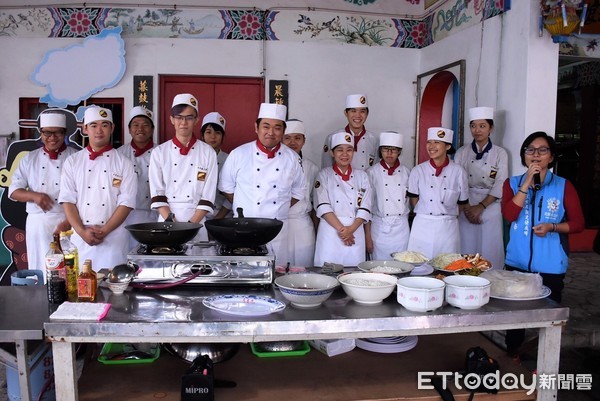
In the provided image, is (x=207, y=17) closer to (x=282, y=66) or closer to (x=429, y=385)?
(x=282, y=66)

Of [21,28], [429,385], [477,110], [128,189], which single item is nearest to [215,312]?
[429,385]

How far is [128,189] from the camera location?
3.59 m

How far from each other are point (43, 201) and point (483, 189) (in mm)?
3607

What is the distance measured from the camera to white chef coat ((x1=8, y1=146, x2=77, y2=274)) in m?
4.02

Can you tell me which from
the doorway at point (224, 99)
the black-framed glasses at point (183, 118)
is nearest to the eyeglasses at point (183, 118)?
the black-framed glasses at point (183, 118)

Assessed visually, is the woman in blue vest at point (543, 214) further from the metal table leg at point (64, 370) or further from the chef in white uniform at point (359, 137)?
the metal table leg at point (64, 370)

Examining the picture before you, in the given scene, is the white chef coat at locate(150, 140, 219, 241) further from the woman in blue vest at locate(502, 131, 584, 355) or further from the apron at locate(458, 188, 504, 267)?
the apron at locate(458, 188, 504, 267)

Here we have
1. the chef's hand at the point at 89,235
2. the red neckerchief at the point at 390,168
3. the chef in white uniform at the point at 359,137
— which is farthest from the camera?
the chef in white uniform at the point at 359,137

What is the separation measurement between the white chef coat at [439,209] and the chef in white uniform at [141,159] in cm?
220

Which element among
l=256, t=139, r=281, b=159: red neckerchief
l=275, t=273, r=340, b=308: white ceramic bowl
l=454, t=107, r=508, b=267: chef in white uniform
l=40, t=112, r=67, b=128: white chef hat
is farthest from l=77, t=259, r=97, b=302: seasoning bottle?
l=454, t=107, r=508, b=267: chef in white uniform

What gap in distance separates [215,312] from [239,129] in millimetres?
4177

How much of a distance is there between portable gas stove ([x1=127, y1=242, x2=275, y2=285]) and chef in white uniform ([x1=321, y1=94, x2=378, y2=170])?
2534 mm

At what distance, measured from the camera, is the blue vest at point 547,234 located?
3018 millimetres

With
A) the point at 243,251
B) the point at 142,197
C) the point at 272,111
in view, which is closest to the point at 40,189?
the point at 142,197
